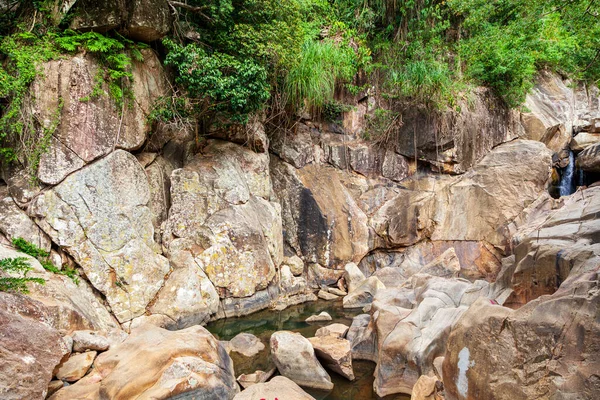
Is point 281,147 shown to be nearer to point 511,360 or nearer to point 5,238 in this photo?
point 5,238

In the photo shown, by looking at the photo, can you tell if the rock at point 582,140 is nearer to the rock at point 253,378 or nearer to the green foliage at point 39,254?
the rock at point 253,378

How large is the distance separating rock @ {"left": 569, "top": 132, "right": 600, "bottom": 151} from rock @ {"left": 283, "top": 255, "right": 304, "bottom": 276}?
446 inches

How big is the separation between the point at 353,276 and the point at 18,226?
8173 millimetres

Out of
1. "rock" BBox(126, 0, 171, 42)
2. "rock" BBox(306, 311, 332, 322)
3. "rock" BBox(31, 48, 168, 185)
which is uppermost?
"rock" BBox(126, 0, 171, 42)

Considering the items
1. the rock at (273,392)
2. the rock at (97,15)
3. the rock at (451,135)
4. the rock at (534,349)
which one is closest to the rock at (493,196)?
the rock at (451,135)

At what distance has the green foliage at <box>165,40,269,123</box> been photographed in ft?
29.7

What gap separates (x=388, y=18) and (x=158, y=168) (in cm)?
1053

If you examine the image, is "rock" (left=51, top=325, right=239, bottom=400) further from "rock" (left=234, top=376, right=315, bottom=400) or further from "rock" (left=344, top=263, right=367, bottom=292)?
"rock" (left=344, top=263, right=367, bottom=292)

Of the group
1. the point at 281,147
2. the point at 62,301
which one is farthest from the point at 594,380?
the point at 281,147

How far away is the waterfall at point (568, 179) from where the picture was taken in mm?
13650

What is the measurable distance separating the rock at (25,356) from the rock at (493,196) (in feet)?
36.4

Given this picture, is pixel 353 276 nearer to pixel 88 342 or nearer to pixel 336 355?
pixel 336 355

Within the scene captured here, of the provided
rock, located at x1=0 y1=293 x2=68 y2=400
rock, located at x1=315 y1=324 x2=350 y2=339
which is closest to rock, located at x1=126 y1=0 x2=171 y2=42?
rock, located at x1=0 y1=293 x2=68 y2=400

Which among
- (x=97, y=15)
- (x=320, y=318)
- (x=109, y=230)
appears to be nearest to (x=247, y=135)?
(x=97, y=15)
